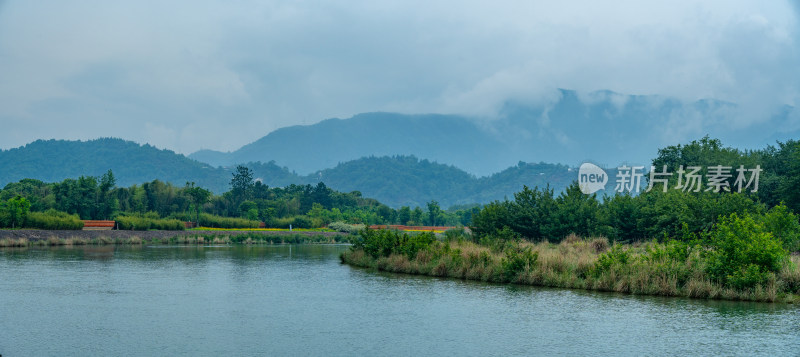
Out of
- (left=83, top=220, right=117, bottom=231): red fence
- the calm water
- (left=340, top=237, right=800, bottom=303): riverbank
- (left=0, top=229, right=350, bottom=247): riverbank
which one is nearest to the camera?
the calm water

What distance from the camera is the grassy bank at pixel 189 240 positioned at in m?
58.0

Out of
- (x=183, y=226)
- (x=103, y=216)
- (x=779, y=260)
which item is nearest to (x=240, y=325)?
(x=779, y=260)

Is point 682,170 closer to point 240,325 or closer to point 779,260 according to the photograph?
point 779,260

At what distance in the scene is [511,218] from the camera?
133 feet

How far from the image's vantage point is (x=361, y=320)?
60.3ft

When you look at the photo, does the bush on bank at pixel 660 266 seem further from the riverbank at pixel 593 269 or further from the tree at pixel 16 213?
the tree at pixel 16 213

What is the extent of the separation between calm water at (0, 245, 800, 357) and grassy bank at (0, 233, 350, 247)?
89.6ft

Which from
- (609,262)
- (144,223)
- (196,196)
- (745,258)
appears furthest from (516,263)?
(196,196)

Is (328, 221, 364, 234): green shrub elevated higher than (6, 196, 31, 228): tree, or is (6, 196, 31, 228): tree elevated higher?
(6, 196, 31, 228): tree

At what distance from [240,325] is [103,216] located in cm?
7522

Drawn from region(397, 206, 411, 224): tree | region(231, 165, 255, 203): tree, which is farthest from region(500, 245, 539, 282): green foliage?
region(397, 206, 411, 224): tree

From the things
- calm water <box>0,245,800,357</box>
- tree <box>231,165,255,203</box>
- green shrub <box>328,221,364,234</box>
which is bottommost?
calm water <box>0,245,800,357</box>

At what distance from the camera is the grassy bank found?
5800 centimetres

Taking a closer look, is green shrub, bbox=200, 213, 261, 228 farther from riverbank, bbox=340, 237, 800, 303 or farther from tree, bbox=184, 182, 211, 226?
riverbank, bbox=340, 237, 800, 303
